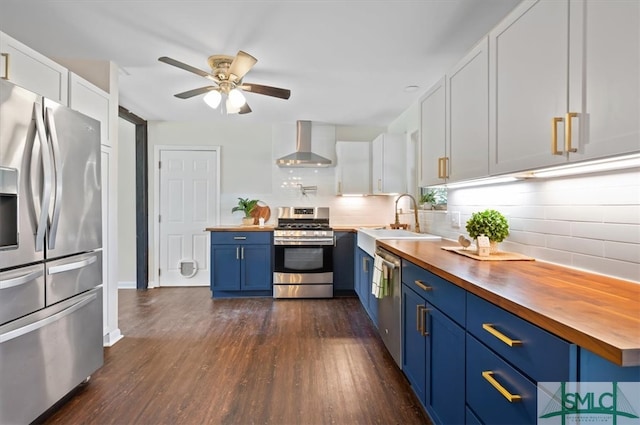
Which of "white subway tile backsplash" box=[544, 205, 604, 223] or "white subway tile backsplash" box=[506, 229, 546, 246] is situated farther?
"white subway tile backsplash" box=[506, 229, 546, 246]

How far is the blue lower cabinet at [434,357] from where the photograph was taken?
4.24 ft

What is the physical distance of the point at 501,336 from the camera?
966 mm

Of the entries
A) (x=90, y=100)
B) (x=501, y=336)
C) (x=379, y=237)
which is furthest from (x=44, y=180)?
(x=379, y=237)

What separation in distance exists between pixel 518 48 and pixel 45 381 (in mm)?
2847

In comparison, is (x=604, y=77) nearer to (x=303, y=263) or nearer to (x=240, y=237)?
(x=303, y=263)

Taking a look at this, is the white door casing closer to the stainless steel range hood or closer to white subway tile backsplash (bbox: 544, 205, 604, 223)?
the stainless steel range hood

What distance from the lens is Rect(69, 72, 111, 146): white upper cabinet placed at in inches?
89.0

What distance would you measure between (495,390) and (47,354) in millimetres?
2114

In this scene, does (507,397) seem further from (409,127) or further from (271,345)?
(409,127)

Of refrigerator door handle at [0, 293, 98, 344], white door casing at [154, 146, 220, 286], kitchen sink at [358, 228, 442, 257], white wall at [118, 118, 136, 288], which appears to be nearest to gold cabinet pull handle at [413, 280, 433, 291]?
kitchen sink at [358, 228, 442, 257]

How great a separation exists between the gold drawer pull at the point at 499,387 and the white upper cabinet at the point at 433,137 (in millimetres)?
1377

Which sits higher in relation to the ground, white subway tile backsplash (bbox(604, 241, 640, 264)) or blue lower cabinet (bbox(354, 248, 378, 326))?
white subway tile backsplash (bbox(604, 241, 640, 264))

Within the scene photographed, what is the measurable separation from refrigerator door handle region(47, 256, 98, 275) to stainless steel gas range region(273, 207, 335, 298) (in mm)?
2279

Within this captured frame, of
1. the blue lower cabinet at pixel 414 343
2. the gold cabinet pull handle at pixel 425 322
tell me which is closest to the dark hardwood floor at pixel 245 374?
the blue lower cabinet at pixel 414 343
